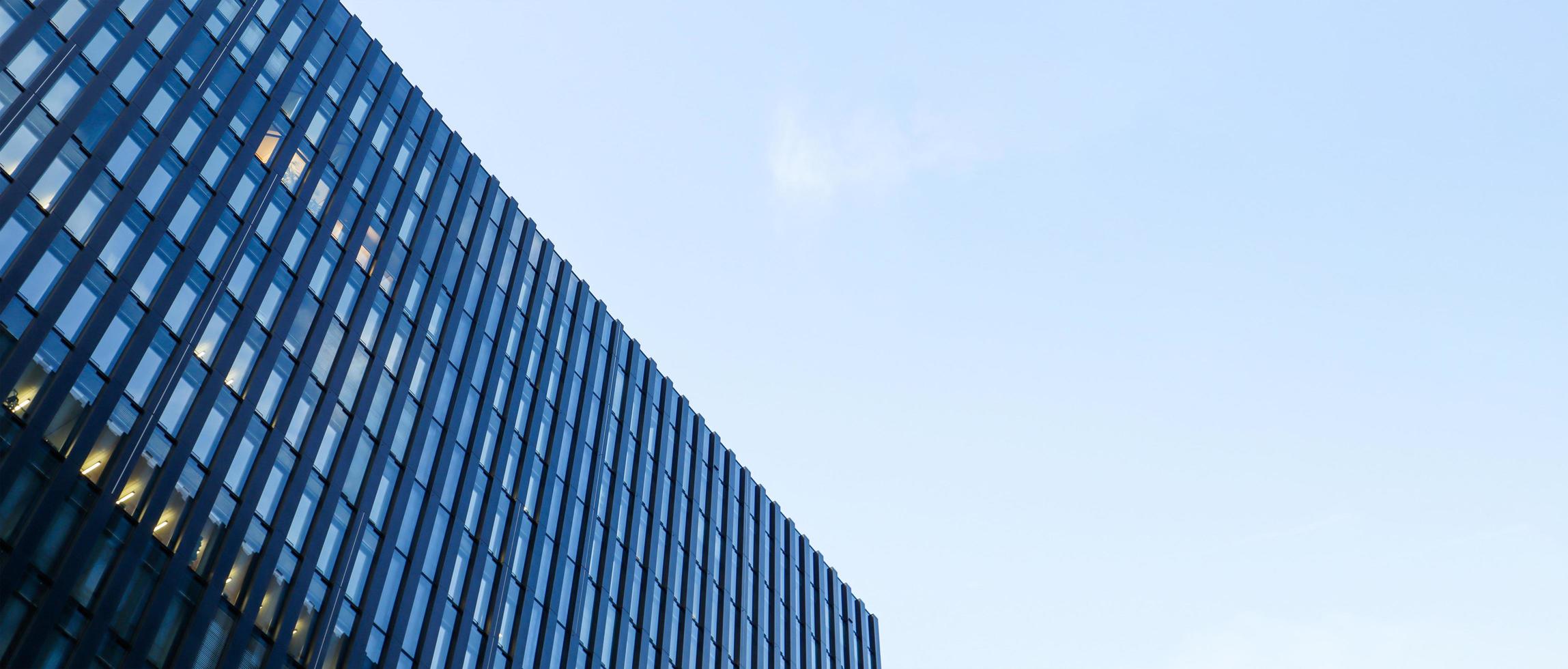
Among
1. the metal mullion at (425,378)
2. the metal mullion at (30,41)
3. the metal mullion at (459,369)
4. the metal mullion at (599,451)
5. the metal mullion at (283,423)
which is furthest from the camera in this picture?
the metal mullion at (599,451)

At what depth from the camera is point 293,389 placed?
33094 millimetres

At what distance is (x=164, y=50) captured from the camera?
111ft

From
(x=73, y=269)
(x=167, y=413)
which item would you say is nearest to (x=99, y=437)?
(x=167, y=413)

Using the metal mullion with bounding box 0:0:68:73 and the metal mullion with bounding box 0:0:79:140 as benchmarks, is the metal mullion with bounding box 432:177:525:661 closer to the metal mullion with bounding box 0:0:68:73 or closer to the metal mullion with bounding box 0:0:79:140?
the metal mullion with bounding box 0:0:79:140

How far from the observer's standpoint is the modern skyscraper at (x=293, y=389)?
26.5 m

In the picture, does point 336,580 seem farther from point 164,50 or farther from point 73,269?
point 164,50

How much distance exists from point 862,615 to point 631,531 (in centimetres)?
2512

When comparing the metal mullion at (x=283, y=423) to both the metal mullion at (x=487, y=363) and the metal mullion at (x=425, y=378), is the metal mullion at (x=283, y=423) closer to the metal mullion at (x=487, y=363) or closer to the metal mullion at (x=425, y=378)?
the metal mullion at (x=425, y=378)

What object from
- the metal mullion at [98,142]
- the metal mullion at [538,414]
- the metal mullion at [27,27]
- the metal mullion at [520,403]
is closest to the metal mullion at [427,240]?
the metal mullion at [520,403]

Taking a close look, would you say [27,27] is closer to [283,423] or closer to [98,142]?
[98,142]

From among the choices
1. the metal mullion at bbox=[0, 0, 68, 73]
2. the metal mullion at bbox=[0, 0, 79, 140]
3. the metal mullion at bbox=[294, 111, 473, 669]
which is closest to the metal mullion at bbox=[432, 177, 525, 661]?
the metal mullion at bbox=[294, 111, 473, 669]

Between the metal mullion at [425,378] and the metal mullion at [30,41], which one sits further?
the metal mullion at [425,378]

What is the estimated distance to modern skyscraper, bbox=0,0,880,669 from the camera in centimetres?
2645

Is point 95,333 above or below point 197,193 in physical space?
below
